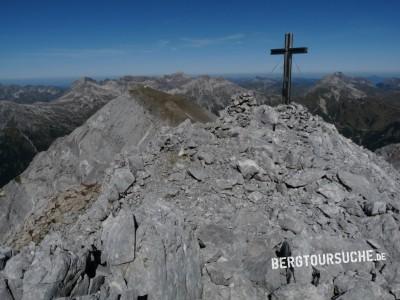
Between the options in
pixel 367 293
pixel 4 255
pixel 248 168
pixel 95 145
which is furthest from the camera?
pixel 95 145

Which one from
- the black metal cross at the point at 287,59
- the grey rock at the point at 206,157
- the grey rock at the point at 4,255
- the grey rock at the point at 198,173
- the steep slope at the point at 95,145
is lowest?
the steep slope at the point at 95,145

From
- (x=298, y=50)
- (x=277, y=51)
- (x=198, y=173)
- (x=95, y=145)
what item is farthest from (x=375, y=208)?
(x=95, y=145)

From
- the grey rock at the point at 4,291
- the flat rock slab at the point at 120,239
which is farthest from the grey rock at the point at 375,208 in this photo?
the grey rock at the point at 4,291

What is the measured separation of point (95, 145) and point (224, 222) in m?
40.5

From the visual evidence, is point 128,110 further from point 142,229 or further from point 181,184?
point 142,229

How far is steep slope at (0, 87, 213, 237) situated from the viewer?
156 ft

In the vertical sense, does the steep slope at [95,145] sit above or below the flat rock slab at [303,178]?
below

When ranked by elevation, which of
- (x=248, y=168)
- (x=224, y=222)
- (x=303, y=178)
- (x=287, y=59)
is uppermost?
(x=287, y=59)

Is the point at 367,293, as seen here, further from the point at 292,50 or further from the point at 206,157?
the point at 292,50

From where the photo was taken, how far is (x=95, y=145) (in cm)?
5066

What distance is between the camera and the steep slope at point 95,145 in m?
47.5

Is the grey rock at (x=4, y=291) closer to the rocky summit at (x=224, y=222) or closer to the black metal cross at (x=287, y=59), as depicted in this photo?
the rocky summit at (x=224, y=222)

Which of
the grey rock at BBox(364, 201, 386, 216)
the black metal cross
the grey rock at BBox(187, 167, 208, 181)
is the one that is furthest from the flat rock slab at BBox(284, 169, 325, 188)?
the black metal cross

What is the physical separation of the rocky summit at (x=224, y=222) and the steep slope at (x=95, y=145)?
2669cm
